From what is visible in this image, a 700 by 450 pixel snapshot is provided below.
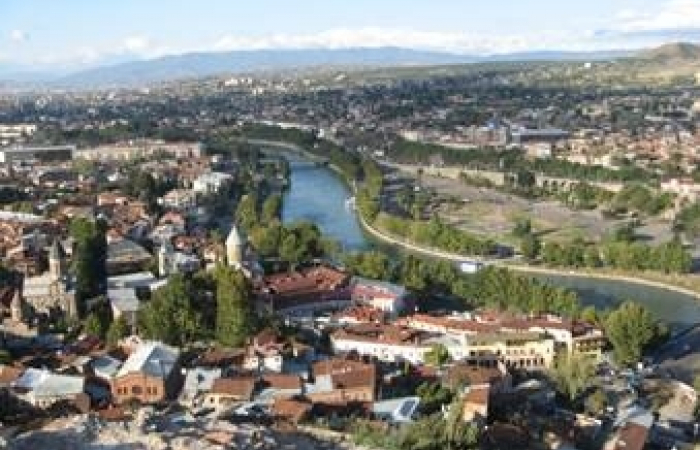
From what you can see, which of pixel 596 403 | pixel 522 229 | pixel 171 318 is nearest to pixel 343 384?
pixel 596 403

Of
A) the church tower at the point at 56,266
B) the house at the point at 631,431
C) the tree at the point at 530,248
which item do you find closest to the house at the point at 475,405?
the house at the point at 631,431

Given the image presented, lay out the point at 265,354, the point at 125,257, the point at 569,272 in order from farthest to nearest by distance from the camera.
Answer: the point at 569,272
the point at 125,257
the point at 265,354

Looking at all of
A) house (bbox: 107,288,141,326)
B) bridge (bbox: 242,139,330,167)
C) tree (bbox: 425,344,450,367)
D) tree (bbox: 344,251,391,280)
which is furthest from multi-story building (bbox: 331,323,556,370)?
bridge (bbox: 242,139,330,167)

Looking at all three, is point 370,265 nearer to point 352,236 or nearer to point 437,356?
point 437,356

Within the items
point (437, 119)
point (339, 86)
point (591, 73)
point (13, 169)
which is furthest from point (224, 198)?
point (591, 73)

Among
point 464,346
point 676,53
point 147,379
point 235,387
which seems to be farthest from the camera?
point 676,53

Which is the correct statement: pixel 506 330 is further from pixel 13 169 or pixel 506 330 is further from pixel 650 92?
pixel 650 92
